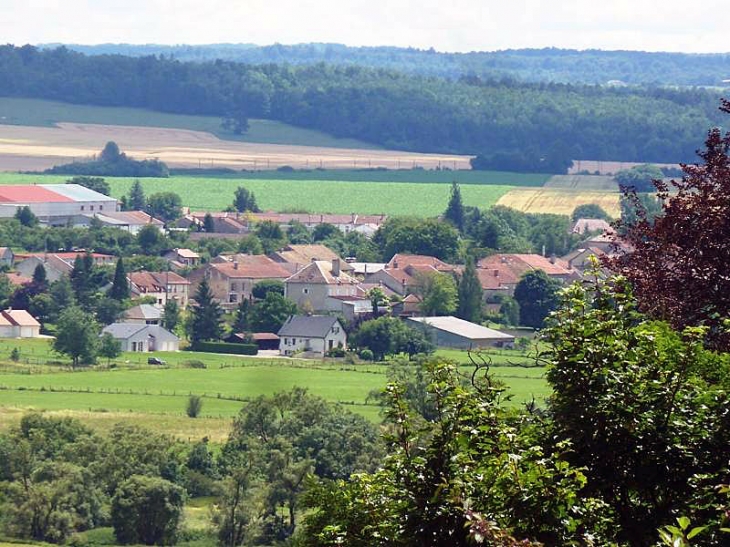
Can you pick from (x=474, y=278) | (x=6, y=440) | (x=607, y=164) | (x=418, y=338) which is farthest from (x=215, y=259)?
(x=607, y=164)

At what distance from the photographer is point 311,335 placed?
78.4 metres

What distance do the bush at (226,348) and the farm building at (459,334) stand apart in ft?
24.8

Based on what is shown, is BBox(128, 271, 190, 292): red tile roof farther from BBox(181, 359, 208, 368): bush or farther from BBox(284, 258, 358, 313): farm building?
BBox(181, 359, 208, 368): bush

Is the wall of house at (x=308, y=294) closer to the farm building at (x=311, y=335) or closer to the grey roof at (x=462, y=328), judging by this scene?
the grey roof at (x=462, y=328)

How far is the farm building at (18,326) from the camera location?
260 ft

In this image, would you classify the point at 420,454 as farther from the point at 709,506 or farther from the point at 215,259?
the point at 215,259

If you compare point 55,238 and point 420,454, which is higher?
point 420,454

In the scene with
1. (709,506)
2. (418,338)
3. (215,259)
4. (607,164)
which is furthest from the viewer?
(607,164)

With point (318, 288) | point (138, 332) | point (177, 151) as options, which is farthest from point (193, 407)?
point (177, 151)

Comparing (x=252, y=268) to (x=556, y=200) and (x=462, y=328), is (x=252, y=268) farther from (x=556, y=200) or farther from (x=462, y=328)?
(x=556, y=200)

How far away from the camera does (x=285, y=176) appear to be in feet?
536

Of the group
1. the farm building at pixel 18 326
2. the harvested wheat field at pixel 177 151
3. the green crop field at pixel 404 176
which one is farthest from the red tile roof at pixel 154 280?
the harvested wheat field at pixel 177 151

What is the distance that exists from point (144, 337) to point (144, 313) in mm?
7907

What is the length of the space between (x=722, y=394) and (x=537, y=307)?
78624mm
